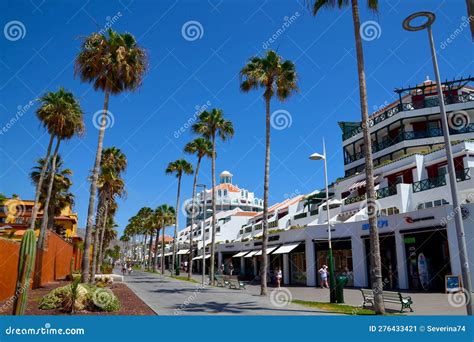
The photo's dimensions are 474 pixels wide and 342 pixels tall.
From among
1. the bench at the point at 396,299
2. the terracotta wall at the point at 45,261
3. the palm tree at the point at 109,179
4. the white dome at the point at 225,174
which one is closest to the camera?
the bench at the point at 396,299

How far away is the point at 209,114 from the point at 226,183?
Answer: 9455 cm

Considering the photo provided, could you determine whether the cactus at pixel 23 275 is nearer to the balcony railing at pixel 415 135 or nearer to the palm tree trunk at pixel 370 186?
the palm tree trunk at pixel 370 186

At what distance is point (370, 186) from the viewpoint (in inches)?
627

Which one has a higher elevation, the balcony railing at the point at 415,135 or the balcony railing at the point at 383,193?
the balcony railing at the point at 415,135

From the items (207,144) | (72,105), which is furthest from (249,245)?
(72,105)

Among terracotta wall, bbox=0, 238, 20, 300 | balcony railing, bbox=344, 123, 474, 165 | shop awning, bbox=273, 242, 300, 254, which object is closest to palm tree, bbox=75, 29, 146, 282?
terracotta wall, bbox=0, 238, 20, 300

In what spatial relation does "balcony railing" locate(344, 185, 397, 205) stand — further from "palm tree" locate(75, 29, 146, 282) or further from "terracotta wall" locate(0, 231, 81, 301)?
"terracotta wall" locate(0, 231, 81, 301)

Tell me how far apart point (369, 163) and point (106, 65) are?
1524 centimetres

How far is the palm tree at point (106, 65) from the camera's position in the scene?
22.8 m

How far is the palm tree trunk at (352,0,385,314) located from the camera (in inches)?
570

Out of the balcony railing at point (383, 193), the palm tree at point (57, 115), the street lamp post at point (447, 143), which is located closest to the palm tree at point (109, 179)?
the palm tree at point (57, 115)

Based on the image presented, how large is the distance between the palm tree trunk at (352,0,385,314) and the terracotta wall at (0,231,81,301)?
46.2 ft

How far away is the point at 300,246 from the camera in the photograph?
116 ft

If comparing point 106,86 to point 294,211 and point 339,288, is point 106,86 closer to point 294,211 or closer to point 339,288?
point 339,288
